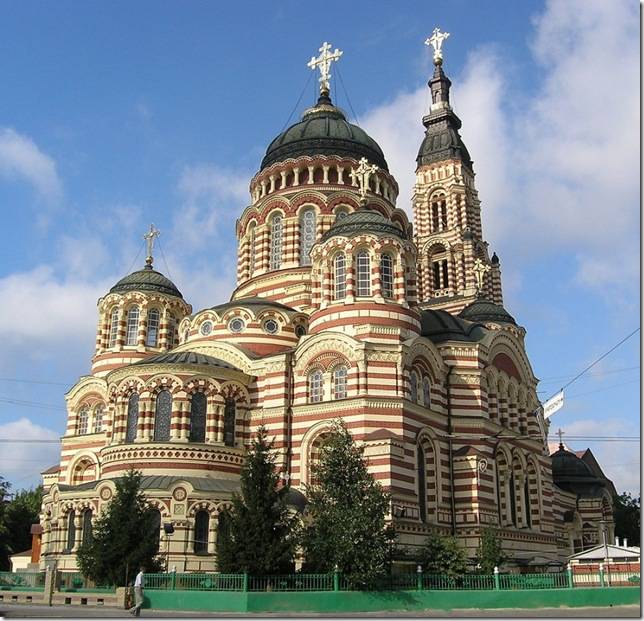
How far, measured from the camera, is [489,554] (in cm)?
3150

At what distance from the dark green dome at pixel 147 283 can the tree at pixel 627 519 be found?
42.2 m

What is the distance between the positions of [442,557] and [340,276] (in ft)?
44.0

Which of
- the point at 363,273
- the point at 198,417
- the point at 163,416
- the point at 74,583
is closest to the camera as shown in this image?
the point at 74,583

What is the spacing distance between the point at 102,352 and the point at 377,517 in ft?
79.7

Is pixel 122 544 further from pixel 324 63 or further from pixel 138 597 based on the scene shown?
pixel 324 63

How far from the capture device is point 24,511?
58.1 meters

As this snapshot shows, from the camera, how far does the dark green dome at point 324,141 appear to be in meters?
47.2

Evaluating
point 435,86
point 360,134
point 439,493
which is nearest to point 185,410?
point 439,493

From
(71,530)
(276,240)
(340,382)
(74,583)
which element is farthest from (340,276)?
(74,583)

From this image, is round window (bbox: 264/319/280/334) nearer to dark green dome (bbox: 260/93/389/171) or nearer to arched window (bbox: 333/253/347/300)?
arched window (bbox: 333/253/347/300)

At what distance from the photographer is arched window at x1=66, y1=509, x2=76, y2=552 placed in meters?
33.5

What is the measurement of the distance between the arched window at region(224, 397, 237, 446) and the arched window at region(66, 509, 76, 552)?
719 centimetres

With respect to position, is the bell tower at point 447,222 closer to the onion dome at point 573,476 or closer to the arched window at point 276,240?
the onion dome at point 573,476

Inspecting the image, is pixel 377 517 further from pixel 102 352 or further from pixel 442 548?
pixel 102 352
